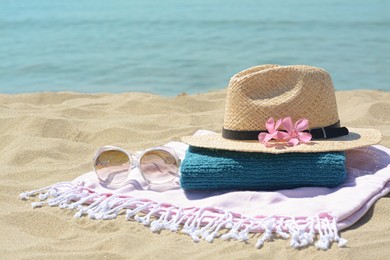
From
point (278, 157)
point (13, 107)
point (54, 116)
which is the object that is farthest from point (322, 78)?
point (13, 107)

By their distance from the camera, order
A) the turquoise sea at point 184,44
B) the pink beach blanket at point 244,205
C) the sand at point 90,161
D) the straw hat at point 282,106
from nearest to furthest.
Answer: the sand at point 90,161, the pink beach blanket at point 244,205, the straw hat at point 282,106, the turquoise sea at point 184,44

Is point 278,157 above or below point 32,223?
above

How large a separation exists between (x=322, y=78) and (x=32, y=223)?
169 cm

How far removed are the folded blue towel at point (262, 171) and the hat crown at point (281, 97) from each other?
0.73 feet

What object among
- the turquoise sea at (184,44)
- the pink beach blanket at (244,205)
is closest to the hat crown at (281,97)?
the pink beach blanket at (244,205)

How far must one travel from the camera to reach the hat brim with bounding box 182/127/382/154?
3.24m

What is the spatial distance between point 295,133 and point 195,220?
0.70 metres

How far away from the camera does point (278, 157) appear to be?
10.8 feet

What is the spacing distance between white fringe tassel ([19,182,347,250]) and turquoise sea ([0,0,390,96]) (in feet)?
16.3

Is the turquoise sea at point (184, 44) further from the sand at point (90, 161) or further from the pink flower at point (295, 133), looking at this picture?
the pink flower at point (295, 133)

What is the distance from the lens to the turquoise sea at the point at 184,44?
30.2ft

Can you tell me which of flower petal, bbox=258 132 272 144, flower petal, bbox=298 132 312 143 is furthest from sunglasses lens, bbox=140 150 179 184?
flower petal, bbox=298 132 312 143

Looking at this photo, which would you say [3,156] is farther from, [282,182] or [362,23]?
[362,23]

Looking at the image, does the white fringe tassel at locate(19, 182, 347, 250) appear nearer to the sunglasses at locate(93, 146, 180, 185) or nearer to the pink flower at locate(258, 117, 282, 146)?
the sunglasses at locate(93, 146, 180, 185)
